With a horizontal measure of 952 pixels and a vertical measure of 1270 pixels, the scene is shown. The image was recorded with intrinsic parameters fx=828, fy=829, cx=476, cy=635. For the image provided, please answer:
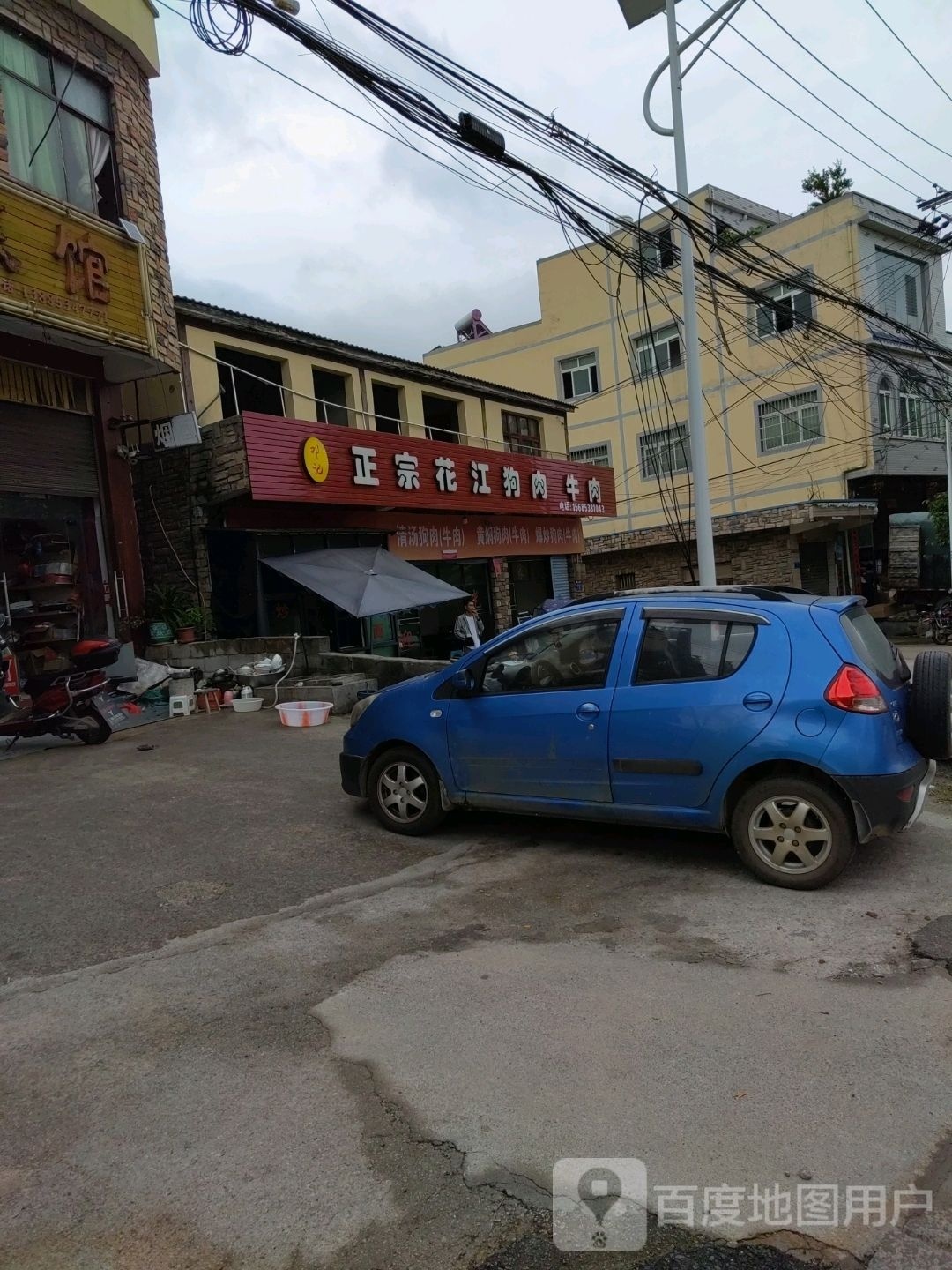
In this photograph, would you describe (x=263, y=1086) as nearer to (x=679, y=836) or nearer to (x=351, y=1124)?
(x=351, y=1124)

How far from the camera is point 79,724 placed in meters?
8.81

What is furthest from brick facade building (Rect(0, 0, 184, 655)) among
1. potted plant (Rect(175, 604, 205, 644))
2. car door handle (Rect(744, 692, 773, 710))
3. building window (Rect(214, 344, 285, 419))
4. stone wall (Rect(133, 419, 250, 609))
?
car door handle (Rect(744, 692, 773, 710))

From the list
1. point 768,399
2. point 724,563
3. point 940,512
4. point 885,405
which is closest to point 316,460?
point 940,512

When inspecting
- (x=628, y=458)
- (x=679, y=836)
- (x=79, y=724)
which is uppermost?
(x=628, y=458)

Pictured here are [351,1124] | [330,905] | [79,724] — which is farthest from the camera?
[79,724]

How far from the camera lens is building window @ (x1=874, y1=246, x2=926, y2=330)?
1008 inches

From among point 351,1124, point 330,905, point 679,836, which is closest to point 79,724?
point 330,905

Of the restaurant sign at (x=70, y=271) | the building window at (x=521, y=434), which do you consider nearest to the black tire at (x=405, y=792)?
the restaurant sign at (x=70, y=271)

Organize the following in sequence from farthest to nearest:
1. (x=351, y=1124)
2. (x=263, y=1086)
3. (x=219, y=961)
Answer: (x=219, y=961)
(x=263, y=1086)
(x=351, y=1124)

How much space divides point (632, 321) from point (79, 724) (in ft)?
84.2

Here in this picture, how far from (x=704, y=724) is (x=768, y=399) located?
82.6 ft

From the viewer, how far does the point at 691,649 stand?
4.78 metres

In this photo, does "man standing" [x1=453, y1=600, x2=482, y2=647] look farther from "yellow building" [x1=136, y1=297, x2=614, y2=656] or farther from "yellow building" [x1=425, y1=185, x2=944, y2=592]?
"yellow building" [x1=425, y1=185, x2=944, y2=592]

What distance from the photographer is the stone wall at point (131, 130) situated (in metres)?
9.61
